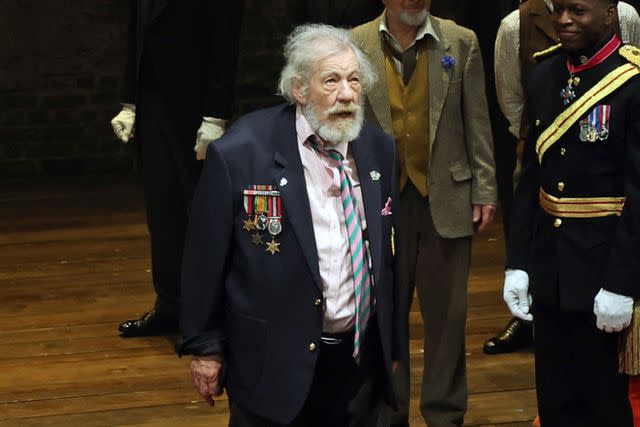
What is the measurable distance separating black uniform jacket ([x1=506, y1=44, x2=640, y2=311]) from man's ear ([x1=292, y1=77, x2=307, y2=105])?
0.68 meters

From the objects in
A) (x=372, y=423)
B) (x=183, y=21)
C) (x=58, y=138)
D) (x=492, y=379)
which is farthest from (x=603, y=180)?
(x=58, y=138)

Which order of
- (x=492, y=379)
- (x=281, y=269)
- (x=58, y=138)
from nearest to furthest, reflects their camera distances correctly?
(x=281, y=269) → (x=492, y=379) → (x=58, y=138)

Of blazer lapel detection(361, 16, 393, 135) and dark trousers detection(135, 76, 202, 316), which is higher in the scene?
blazer lapel detection(361, 16, 393, 135)

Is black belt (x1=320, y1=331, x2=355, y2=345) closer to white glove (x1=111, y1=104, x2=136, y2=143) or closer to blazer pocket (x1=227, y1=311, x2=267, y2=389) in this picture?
blazer pocket (x1=227, y1=311, x2=267, y2=389)

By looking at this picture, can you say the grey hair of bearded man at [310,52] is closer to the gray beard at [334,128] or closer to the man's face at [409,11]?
the gray beard at [334,128]

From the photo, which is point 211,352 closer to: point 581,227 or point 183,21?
point 581,227

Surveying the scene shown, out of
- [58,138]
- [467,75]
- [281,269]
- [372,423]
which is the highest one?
[467,75]

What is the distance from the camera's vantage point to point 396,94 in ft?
13.1

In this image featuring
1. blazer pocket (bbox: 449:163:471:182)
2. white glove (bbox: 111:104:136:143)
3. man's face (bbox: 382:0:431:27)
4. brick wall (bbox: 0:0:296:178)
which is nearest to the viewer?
man's face (bbox: 382:0:431:27)

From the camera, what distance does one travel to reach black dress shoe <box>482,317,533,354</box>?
507cm

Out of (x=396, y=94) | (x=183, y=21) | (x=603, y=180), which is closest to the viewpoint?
(x=603, y=180)

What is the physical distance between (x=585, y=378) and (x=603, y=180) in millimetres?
512

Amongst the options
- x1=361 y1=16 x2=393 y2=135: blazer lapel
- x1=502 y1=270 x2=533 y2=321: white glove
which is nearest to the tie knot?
x1=502 y1=270 x2=533 y2=321: white glove

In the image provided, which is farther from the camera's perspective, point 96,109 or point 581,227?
point 96,109
